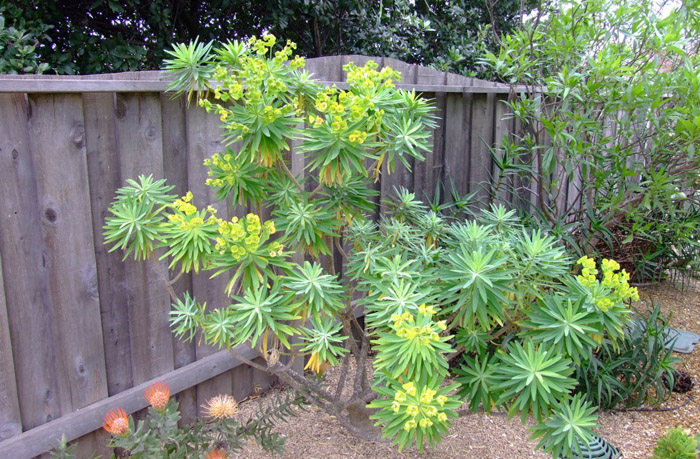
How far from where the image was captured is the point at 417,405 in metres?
1.68

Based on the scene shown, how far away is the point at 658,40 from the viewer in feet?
9.95

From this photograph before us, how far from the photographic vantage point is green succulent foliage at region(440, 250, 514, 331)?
1917 mm

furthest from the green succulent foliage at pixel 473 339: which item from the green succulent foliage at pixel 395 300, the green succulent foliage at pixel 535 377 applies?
the green succulent foliage at pixel 395 300

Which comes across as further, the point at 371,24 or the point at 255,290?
the point at 371,24

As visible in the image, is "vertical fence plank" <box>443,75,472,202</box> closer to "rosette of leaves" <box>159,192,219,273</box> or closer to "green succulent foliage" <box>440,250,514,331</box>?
"green succulent foliage" <box>440,250,514,331</box>

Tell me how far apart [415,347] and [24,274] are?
142 centimetres

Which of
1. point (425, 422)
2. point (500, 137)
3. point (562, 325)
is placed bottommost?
point (425, 422)

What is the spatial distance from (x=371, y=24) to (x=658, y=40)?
124 inches

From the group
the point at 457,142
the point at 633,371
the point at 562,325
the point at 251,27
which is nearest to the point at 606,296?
the point at 562,325

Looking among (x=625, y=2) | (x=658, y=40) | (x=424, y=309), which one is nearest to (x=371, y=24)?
(x=625, y=2)

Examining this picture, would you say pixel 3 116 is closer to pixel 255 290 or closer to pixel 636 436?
pixel 255 290

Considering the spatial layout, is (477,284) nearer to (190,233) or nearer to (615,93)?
(190,233)

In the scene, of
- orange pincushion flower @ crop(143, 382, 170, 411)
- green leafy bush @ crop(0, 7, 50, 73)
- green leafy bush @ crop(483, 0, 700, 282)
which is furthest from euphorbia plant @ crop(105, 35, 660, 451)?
green leafy bush @ crop(0, 7, 50, 73)

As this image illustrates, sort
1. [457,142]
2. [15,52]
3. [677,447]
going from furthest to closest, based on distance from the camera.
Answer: [457,142] → [15,52] → [677,447]
